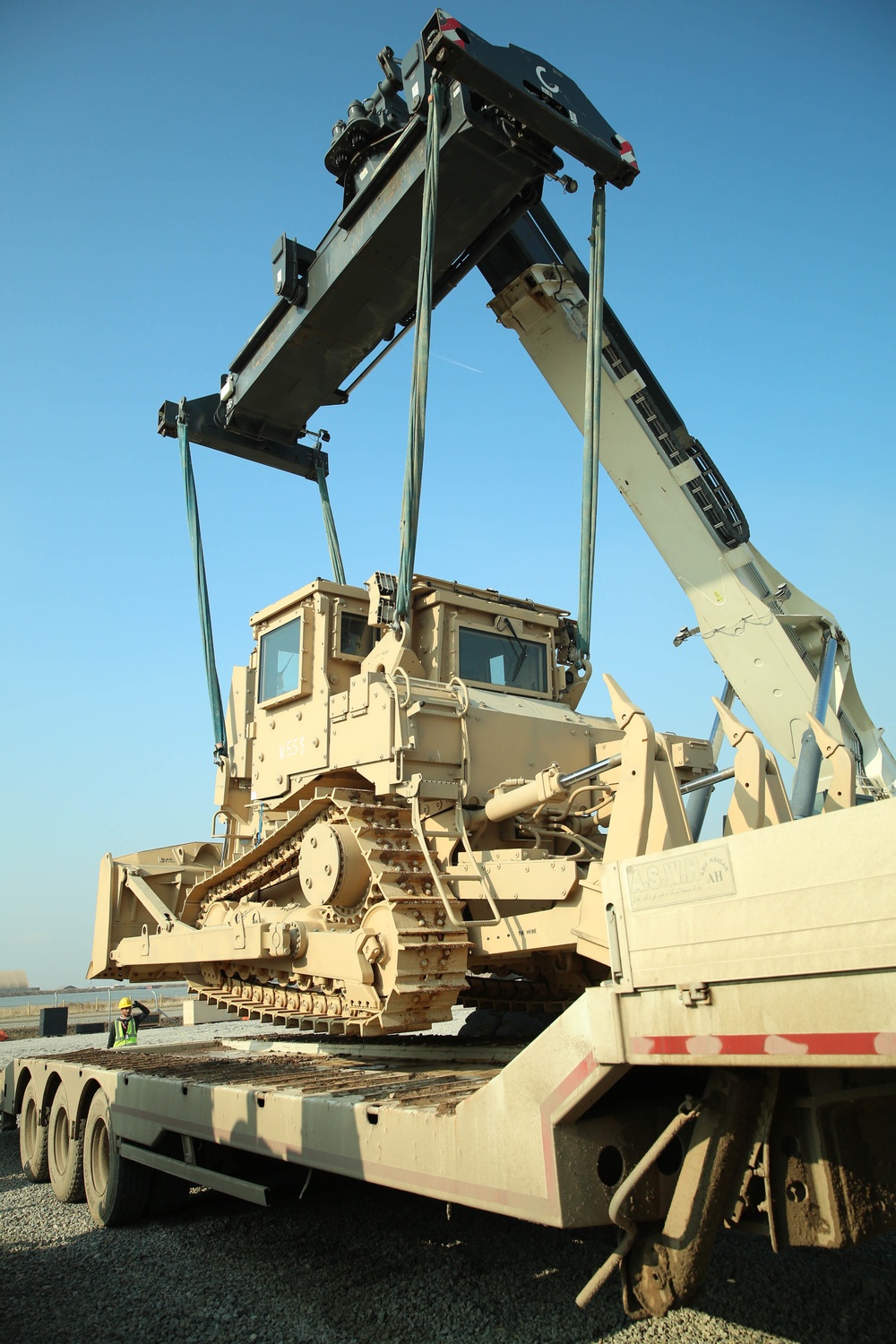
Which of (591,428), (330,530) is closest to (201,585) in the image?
(330,530)

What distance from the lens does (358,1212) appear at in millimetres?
6707

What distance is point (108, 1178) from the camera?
712 centimetres

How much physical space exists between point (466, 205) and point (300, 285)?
2.47 m

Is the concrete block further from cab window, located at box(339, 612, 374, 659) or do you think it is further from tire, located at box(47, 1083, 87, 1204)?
cab window, located at box(339, 612, 374, 659)

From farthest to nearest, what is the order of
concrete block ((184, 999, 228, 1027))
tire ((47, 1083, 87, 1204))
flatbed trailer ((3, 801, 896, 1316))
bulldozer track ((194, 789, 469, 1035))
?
1. concrete block ((184, 999, 228, 1027))
2. tire ((47, 1083, 87, 1204))
3. bulldozer track ((194, 789, 469, 1035))
4. flatbed trailer ((3, 801, 896, 1316))

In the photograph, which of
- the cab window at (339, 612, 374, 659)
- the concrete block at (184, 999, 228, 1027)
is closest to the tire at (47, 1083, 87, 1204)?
the concrete block at (184, 999, 228, 1027)

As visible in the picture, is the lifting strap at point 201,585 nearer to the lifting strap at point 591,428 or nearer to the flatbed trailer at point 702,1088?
the lifting strap at point 591,428

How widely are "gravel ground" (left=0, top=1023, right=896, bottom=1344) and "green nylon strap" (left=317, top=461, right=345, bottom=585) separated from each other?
27.2 ft

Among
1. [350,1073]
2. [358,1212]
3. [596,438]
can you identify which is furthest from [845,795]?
[596,438]

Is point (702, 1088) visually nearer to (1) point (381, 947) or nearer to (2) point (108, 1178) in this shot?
(1) point (381, 947)

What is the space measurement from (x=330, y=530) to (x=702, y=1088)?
11022 mm

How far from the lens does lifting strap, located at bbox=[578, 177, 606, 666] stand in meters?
9.22

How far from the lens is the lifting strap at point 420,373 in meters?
8.22

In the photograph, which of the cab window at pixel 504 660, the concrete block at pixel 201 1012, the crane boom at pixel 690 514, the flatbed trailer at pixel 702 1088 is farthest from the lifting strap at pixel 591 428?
the flatbed trailer at pixel 702 1088
